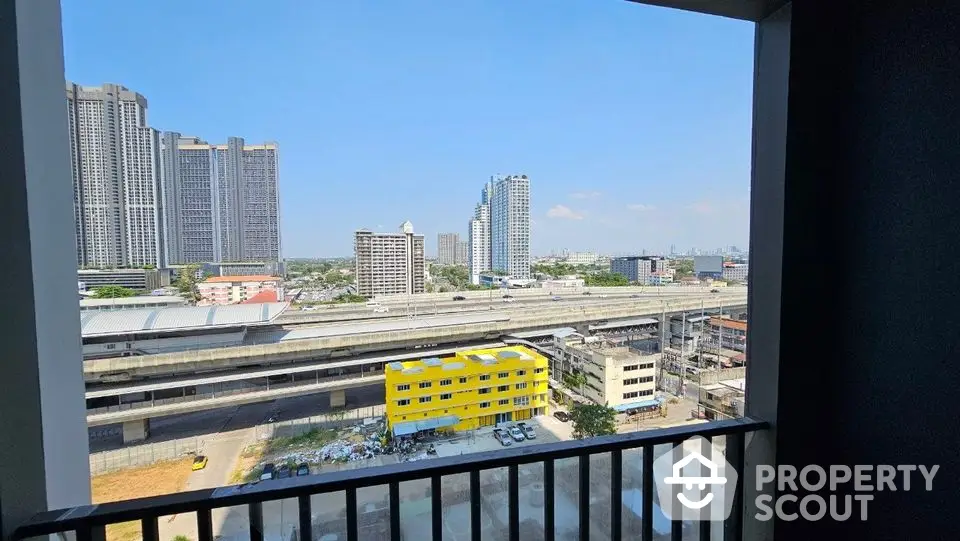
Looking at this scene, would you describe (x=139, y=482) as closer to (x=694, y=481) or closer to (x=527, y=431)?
(x=527, y=431)

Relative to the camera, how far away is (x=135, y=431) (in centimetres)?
106

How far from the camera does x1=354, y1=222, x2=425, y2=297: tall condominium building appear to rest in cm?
146

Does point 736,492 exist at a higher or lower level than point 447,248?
lower

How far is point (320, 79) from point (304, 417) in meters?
1.11

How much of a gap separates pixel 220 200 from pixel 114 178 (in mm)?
265

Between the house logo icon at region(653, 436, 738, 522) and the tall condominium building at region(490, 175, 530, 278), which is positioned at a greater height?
the tall condominium building at region(490, 175, 530, 278)

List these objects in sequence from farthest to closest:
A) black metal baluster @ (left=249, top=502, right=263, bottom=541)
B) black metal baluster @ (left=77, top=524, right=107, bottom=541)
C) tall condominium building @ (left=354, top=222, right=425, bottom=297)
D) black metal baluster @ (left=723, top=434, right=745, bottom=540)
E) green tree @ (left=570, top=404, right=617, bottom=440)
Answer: tall condominium building @ (left=354, top=222, right=425, bottom=297)
green tree @ (left=570, top=404, right=617, bottom=440)
black metal baluster @ (left=723, top=434, right=745, bottom=540)
black metal baluster @ (left=249, top=502, right=263, bottom=541)
black metal baluster @ (left=77, top=524, right=107, bottom=541)

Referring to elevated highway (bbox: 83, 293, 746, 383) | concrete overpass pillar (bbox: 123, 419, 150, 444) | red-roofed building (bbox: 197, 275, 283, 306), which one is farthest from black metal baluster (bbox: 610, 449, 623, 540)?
concrete overpass pillar (bbox: 123, 419, 150, 444)

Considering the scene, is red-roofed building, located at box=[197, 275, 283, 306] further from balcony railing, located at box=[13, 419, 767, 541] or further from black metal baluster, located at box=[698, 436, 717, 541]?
black metal baluster, located at box=[698, 436, 717, 541]

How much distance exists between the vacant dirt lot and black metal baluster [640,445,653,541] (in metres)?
1.08

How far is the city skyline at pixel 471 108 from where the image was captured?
47.2 inches

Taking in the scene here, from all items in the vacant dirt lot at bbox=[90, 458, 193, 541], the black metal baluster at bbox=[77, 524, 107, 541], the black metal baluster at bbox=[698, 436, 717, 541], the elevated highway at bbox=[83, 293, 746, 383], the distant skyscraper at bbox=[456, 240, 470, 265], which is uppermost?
the distant skyscraper at bbox=[456, 240, 470, 265]

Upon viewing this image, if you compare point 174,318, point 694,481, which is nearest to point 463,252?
point 174,318

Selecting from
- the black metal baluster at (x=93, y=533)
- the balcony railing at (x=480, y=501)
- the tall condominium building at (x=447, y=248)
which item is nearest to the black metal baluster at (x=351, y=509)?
the balcony railing at (x=480, y=501)
